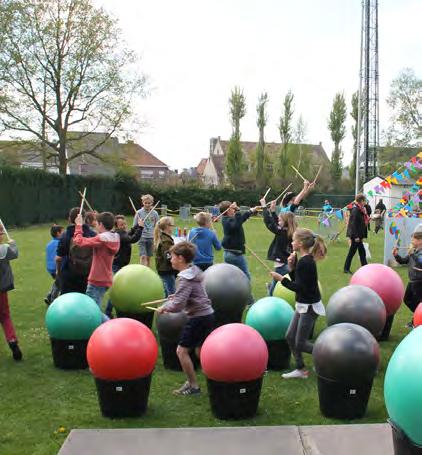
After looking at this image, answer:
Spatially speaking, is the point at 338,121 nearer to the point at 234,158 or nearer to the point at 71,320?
the point at 234,158

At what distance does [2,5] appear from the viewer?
120ft

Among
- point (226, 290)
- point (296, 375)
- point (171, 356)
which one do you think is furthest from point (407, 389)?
point (226, 290)

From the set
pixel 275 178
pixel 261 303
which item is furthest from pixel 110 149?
pixel 261 303

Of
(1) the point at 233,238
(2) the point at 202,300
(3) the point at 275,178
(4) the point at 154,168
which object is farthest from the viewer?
(4) the point at 154,168

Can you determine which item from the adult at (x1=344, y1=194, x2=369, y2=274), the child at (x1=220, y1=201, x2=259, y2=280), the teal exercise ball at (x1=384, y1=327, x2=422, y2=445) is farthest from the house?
the teal exercise ball at (x1=384, y1=327, x2=422, y2=445)

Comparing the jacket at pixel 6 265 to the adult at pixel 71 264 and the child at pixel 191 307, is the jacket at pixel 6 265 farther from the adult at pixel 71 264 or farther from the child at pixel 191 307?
the child at pixel 191 307

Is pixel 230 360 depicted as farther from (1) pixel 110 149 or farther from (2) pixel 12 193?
(1) pixel 110 149

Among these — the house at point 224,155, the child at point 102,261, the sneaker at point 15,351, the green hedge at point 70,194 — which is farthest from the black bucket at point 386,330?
the house at point 224,155

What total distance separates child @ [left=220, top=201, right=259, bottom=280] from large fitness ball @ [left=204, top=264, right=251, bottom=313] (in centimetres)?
161

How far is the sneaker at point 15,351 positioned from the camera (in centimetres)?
708

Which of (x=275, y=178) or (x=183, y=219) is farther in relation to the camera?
(x=275, y=178)

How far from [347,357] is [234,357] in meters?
1.08

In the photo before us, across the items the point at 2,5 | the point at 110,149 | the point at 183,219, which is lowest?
the point at 183,219

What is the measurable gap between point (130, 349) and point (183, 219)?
33.1m
